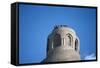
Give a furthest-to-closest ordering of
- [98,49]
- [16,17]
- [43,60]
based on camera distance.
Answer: [98,49], [43,60], [16,17]

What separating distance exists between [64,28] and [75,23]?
13cm

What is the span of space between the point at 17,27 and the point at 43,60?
407 mm

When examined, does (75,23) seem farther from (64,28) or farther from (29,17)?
(29,17)

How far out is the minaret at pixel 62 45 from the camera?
8.39ft

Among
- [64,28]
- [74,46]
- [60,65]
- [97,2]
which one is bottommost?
[60,65]

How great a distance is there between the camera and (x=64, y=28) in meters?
2.60

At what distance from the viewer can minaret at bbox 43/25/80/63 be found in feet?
8.39

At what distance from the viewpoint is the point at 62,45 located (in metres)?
2.60

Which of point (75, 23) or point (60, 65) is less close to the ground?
point (75, 23)

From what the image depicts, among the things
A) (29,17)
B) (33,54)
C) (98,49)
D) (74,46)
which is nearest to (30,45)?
(33,54)

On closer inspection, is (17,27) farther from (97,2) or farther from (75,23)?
(97,2)

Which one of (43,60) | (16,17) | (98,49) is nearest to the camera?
(16,17)
